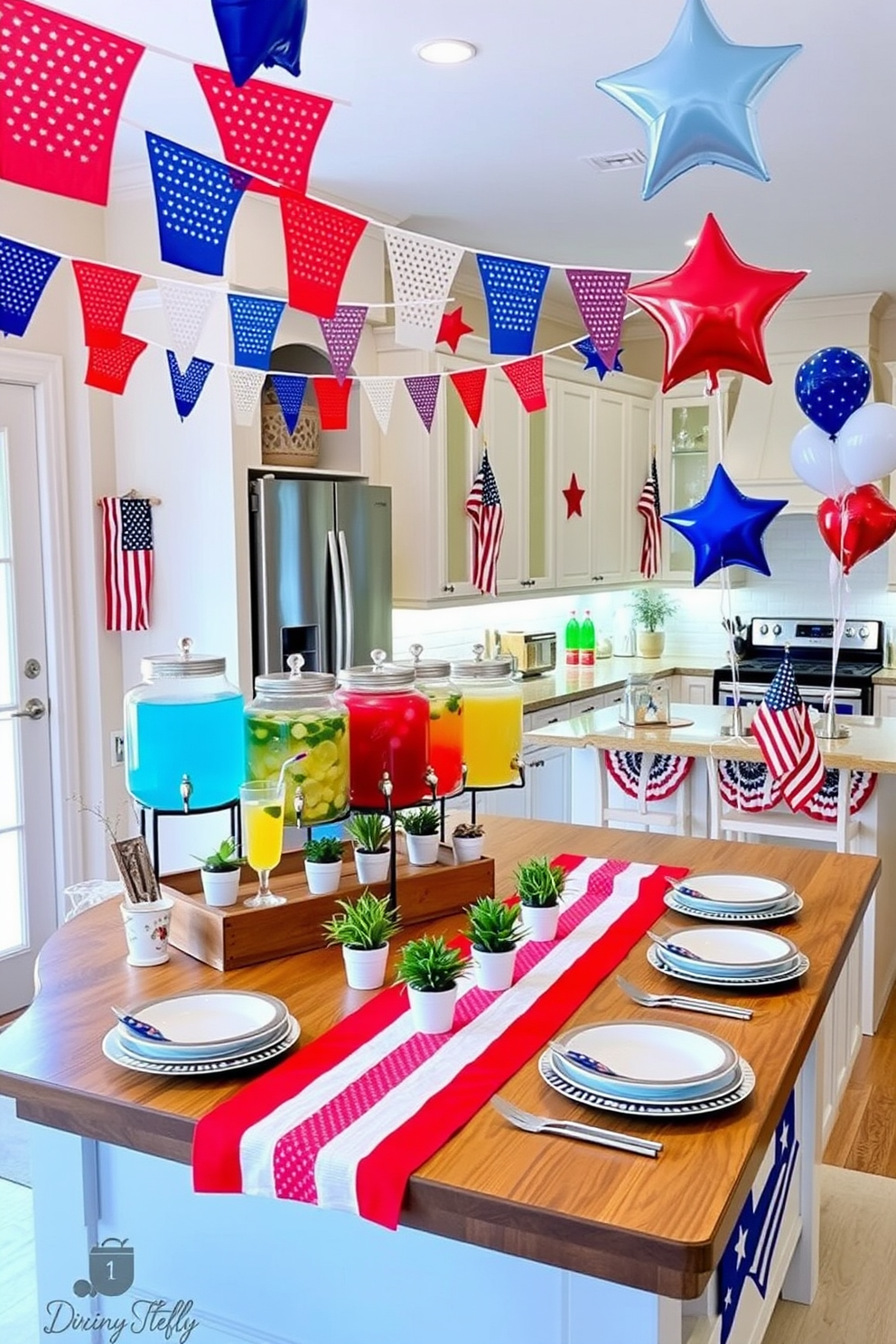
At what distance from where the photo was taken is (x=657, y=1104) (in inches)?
52.6

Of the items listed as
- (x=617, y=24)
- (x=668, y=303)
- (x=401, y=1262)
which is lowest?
(x=401, y=1262)

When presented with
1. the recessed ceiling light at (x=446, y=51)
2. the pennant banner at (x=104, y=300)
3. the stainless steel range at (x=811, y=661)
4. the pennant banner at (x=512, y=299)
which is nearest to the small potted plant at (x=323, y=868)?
the pennant banner at (x=512, y=299)

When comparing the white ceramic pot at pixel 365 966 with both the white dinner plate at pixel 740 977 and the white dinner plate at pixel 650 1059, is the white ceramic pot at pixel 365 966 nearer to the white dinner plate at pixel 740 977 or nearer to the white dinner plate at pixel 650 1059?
the white dinner plate at pixel 650 1059

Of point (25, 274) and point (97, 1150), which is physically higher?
point (25, 274)

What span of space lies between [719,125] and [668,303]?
552 millimetres

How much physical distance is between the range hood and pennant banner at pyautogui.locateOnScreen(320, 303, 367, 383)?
10.8 ft

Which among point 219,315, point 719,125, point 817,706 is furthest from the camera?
point 817,706

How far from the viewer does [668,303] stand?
96.6 inches

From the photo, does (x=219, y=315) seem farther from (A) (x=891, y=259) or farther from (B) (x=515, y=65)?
(A) (x=891, y=259)

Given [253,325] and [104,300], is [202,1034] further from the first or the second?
[253,325]

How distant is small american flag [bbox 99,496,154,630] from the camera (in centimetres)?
397

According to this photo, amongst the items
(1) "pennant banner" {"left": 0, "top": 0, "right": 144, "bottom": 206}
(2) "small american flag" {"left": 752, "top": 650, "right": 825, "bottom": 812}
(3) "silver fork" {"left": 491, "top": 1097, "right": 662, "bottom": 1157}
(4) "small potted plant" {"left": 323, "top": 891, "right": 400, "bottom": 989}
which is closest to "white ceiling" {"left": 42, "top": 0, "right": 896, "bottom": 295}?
(1) "pennant banner" {"left": 0, "top": 0, "right": 144, "bottom": 206}

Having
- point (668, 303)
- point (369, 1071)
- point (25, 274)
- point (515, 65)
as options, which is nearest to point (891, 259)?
point (515, 65)

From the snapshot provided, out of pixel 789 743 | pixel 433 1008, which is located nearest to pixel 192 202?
pixel 433 1008
